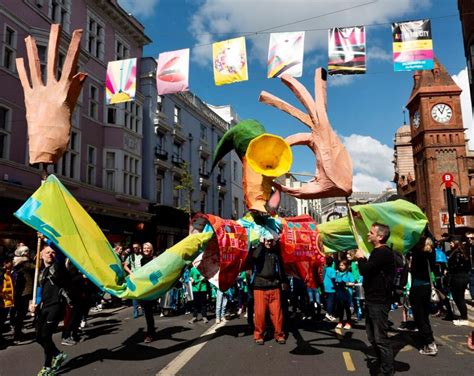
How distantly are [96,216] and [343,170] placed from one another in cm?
1677

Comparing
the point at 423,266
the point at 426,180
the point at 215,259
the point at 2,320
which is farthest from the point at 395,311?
the point at 426,180

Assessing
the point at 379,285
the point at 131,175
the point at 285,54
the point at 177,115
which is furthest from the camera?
the point at 177,115

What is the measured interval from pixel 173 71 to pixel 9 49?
835 cm

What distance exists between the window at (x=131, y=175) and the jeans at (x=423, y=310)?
19181mm

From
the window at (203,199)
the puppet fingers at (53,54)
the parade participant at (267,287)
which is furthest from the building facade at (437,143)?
the puppet fingers at (53,54)

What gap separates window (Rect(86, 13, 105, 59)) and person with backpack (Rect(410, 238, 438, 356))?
64.3 feet

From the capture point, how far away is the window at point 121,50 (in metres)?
24.0

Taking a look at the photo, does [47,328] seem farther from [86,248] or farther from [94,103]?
[94,103]

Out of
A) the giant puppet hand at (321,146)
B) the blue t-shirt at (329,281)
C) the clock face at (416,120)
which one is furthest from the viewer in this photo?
the clock face at (416,120)

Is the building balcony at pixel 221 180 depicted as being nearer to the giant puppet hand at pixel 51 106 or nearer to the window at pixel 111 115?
the window at pixel 111 115

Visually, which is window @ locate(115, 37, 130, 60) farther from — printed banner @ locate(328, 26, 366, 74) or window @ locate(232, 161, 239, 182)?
window @ locate(232, 161, 239, 182)

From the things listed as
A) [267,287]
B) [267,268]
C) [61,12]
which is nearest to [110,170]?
[61,12]

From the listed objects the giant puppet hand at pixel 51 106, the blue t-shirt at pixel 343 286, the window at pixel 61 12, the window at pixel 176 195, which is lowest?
the blue t-shirt at pixel 343 286

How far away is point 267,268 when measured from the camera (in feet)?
25.1
